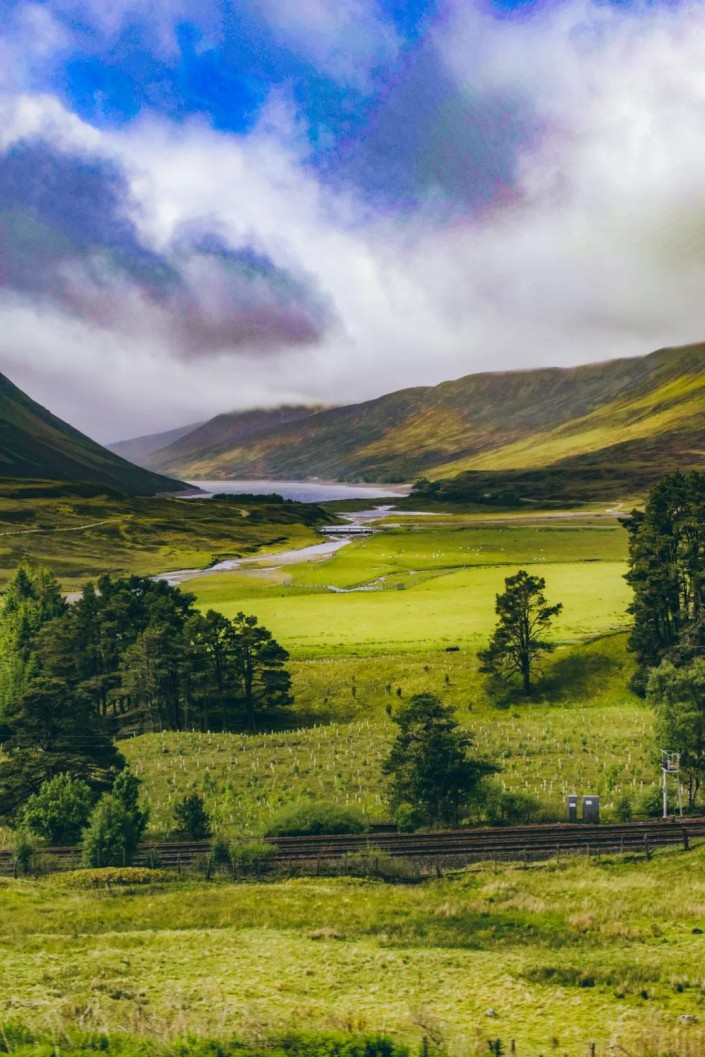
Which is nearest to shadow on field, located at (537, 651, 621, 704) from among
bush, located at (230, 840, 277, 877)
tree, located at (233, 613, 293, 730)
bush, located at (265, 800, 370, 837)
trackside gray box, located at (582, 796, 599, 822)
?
tree, located at (233, 613, 293, 730)

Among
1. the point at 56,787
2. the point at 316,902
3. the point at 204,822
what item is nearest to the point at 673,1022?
the point at 316,902

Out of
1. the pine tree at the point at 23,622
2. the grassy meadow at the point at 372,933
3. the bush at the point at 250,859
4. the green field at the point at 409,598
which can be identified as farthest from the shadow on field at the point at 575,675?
the pine tree at the point at 23,622

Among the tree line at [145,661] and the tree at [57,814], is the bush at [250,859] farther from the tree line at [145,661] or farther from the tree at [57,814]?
the tree line at [145,661]

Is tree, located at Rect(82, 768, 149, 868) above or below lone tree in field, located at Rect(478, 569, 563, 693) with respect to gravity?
below

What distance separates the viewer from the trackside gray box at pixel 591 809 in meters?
47.7

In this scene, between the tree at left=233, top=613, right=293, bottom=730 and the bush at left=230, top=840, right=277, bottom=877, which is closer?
the bush at left=230, top=840, right=277, bottom=877

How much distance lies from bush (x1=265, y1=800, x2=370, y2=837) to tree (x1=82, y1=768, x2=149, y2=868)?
8.68m

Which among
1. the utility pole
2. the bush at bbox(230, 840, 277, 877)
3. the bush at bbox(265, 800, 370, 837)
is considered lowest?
the bush at bbox(265, 800, 370, 837)

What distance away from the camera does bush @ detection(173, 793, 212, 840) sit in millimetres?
49031

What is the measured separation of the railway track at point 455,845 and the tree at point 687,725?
5421mm

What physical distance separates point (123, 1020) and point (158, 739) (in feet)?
190

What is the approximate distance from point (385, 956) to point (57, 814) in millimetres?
31520

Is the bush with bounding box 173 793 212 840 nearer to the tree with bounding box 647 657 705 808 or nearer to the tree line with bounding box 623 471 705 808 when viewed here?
the tree with bounding box 647 657 705 808

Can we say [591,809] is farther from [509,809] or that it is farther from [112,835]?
[112,835]
